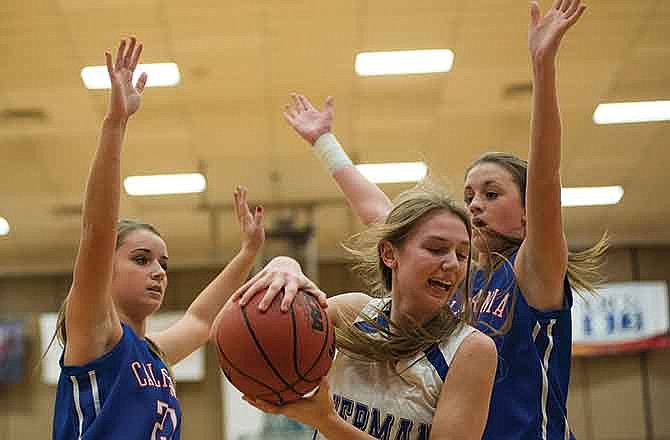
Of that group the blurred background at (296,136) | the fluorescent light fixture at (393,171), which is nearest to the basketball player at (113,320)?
the blurred background at (296,136)

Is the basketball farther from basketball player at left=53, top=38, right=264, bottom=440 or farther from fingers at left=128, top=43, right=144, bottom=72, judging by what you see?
fingers at left=128, top=43, right=144, bottom=72

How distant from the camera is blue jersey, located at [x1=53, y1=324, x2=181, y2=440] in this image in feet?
8.85

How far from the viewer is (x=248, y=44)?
7.10m

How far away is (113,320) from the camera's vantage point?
2.74 m

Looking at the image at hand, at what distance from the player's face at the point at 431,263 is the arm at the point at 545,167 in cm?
34

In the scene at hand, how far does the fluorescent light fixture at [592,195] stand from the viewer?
1087 cm

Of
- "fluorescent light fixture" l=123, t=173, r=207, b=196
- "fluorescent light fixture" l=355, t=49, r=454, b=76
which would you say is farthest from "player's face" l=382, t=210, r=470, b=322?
"fluorescent light fixture" l=123, t=173, r=207, b=196

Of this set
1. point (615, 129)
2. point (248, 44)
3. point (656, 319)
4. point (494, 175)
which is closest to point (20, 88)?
point (248, 44)

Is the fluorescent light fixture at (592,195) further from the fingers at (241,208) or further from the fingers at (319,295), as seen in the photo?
the fingers at (319,295)

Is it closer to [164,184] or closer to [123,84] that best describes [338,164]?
[123,84]

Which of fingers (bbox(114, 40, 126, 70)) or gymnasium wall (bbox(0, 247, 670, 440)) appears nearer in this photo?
fingers (bbox(114, 40, 126, 70))

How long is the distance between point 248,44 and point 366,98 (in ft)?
4.34

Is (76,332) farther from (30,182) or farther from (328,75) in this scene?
(30,182)

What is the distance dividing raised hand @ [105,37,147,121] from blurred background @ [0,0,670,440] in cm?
389
